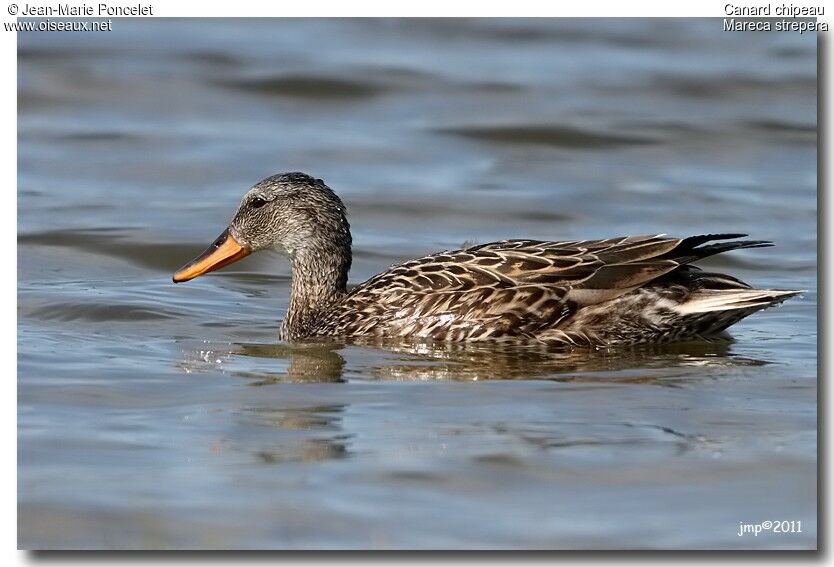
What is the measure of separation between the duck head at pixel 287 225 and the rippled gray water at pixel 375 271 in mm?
577

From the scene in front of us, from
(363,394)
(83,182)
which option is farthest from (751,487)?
(83,182)

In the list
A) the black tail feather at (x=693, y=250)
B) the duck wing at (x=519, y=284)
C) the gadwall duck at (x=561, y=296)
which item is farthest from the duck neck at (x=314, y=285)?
the black tail feather at (x=693, y=250)

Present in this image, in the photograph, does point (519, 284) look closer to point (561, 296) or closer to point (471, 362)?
point (561, 296)

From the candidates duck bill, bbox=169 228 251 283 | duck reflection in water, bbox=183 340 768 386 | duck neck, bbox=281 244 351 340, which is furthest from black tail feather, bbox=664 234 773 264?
duck bill, bbox=169 228 251 283

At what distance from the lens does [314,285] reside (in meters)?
11.6

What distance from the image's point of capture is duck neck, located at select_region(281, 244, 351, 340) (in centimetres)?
1146

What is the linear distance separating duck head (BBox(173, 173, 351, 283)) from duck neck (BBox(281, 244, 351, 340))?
1 centimetres

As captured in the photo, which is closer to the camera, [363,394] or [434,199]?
[363,394]

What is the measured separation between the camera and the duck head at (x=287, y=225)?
11.7 meters

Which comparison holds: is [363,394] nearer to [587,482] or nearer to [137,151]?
[587,482]

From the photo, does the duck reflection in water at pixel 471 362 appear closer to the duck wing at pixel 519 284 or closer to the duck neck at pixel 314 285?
the duck wing at pixel 519 284

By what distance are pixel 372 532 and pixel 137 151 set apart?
33.2 feet

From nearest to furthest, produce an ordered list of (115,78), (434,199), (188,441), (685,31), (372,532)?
(372,532) < (188,441) < (434,199) < (115,78) < (685,31)

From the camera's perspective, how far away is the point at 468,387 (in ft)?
31.6
